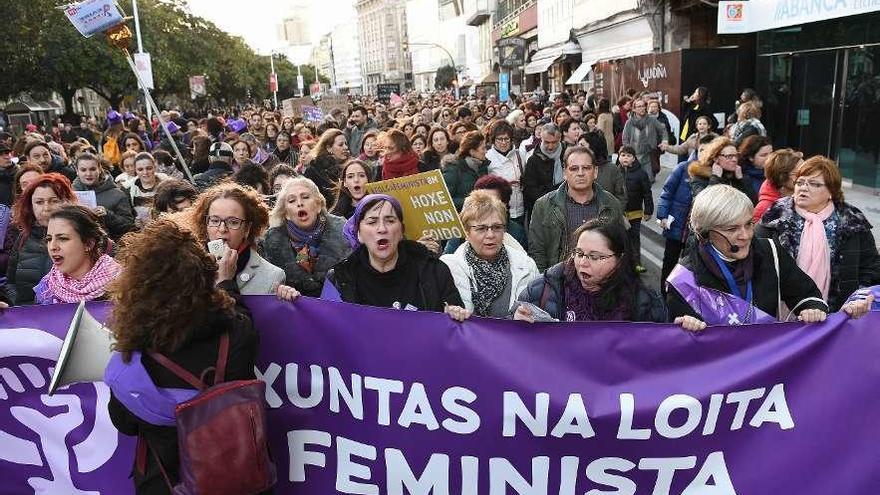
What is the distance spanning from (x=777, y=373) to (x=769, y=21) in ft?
35.4

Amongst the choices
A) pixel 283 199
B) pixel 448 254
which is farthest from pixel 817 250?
pixel 283 199

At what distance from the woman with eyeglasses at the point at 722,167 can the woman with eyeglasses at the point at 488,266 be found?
2.19 meters

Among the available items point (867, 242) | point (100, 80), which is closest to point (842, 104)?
point (867, 242)

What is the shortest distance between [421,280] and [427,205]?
1.39 m

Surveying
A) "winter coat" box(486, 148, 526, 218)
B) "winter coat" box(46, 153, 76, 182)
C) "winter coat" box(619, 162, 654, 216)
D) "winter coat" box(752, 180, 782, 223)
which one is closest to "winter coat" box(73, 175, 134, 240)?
"winter coat" box(46, 153, 76, 182)

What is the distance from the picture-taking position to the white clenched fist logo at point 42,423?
330cm

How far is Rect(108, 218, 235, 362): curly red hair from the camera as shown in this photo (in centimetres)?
234

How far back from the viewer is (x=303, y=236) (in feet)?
14.2

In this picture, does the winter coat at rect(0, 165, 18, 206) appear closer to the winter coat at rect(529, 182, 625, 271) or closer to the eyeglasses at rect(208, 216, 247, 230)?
the eyeglasses at rect(208, 216, 247, 230)

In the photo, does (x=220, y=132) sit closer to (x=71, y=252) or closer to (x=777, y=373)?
(x=71, y=252)

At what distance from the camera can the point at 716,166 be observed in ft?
17.8

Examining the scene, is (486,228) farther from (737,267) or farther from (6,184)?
(6,184)

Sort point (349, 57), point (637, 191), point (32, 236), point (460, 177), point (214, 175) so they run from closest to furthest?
point (32, 236) → point (460, 177) → point (637, 191) → point (214, 175) → point (349, 57)

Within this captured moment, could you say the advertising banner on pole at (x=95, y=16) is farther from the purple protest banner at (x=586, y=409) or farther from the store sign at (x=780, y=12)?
the store sign at (x=780, y=12)
